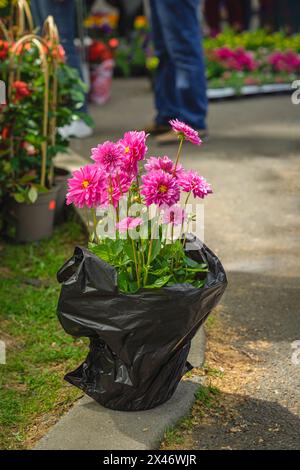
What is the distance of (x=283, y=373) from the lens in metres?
2.88

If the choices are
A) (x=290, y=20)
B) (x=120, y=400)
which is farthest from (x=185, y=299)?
(x=290, y=20)

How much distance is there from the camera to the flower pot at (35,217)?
429cm

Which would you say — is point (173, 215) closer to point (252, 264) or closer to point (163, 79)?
point (252, 264)

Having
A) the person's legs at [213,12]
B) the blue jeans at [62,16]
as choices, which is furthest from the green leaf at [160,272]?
the person's legs at [213,12]

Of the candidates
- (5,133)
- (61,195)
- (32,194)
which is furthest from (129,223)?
(61,195)

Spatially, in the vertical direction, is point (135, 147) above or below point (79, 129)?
above

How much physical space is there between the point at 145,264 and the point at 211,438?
1.66 feet

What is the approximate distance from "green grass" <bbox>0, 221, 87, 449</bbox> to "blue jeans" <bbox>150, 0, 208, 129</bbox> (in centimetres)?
187

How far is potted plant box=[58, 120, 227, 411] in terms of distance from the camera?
244 centimetres

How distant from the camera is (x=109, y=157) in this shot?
2523mm

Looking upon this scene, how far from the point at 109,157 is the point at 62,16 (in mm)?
3555

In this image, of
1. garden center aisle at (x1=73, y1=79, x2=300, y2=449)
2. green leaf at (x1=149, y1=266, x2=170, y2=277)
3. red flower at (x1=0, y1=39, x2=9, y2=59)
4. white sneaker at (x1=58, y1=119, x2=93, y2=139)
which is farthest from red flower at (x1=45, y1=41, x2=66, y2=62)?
white sneaker at (x1=58, y1=119, x2=93, y2=139)

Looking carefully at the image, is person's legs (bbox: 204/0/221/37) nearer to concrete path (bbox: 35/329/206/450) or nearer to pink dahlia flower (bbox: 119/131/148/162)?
pink dahlia flower (bbox: 119/131/148/162)
